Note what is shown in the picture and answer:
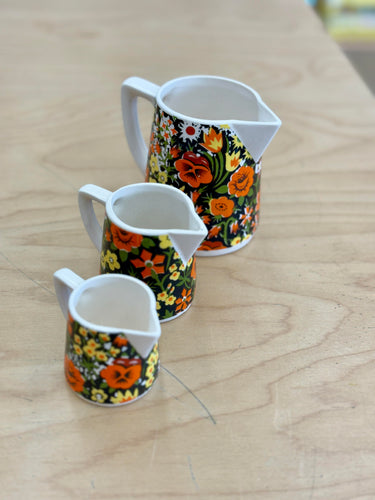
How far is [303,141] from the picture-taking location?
830 mm

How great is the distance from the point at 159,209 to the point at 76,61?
0.52 meters

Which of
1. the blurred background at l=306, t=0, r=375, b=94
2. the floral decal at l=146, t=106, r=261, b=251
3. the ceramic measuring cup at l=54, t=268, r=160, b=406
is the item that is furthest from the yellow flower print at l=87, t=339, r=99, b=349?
the blurred background at l=306, t=0, r=375, b=94

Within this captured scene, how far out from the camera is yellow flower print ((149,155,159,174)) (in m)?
0.60

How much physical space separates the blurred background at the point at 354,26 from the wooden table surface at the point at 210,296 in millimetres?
1156

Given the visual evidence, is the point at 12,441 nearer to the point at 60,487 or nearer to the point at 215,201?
the point at 60,487

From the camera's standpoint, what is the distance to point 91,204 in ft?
1.92

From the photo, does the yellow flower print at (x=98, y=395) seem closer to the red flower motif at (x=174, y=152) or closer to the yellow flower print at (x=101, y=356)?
the yellow flower print at (x=101, y=356)

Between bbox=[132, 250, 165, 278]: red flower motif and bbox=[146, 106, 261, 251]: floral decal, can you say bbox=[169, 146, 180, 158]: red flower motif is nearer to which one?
bbox=[146, 106, 261, 251]: floral decal

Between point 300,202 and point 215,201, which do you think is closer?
point 215,201

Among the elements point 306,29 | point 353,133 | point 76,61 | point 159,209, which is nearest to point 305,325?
point 159,209

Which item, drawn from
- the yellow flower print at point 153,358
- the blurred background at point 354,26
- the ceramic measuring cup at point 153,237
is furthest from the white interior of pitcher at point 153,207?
the blurred background at point 354,26

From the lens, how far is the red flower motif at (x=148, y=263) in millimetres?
500

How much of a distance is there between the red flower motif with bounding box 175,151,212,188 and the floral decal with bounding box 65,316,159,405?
7.0 inches

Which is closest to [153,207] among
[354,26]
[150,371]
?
[150,371]
